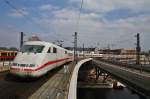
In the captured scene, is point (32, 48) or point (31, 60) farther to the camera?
point (32, 48)

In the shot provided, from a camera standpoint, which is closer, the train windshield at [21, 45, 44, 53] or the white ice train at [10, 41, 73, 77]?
the white ice train at [10, 41, 73, 77]

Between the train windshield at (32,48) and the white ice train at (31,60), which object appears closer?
the white ice train at (31,60)

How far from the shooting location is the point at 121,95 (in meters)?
50.0

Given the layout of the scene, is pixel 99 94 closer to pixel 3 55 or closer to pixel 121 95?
pixel 121 95

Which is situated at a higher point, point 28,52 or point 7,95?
point 28,52

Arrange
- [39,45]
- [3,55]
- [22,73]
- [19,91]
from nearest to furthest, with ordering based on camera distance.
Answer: [19,91] < [22,73] < [39,45] < [3,55]

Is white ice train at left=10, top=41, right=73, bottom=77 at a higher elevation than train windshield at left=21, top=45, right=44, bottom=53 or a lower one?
lower

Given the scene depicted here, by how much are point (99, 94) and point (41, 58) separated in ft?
117

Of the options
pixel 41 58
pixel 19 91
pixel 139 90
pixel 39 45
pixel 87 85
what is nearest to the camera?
pixel 19 91

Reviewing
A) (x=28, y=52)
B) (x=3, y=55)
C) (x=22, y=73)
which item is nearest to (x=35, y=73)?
(x=22, y=73)

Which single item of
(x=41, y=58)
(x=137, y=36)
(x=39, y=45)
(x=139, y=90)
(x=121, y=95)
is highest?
(x=137, y=36)

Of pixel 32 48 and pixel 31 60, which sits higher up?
pixel 32 48

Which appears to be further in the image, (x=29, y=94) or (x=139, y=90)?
(x=139, y=90)

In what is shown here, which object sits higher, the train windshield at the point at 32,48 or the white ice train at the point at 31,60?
the train windshield at the point at 32,48
